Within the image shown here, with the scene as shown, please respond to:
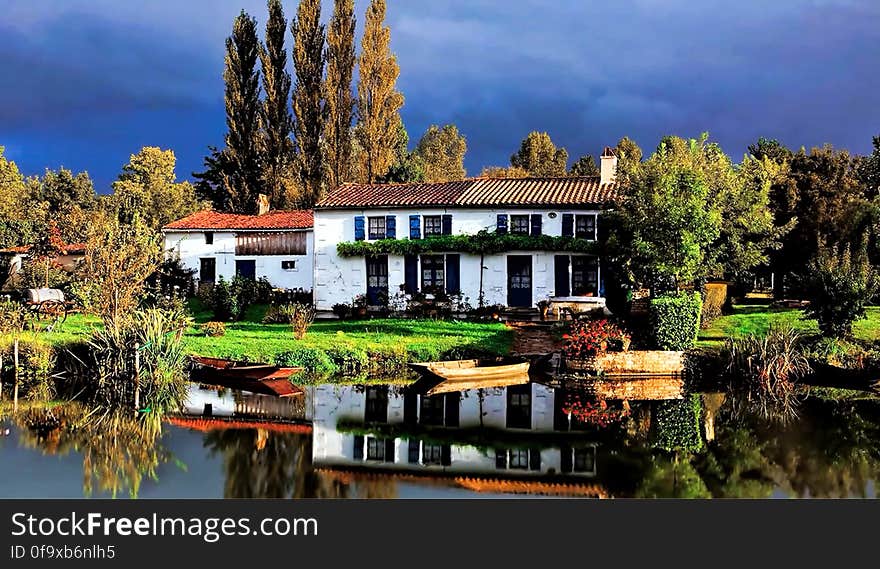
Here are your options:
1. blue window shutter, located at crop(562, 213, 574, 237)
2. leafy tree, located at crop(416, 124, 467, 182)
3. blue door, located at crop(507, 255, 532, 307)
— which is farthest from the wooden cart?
leafy tree, located at crop(416, 124, 467, 182)

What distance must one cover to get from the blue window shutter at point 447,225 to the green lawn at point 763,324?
468 inches

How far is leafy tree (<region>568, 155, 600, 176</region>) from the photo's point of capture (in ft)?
253

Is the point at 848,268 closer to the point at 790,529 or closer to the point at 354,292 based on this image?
the point at 790,529

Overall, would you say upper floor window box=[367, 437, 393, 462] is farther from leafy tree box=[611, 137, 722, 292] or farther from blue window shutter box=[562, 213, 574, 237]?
blue window shutter box=[562, 213, 574, 237]

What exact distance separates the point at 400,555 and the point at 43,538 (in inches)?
177

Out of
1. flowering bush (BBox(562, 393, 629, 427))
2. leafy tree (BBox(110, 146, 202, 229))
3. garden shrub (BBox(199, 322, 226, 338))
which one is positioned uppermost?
leafy tree (BBox(110, 146, 202, 229))

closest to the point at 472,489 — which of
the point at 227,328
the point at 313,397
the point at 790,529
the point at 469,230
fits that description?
the point at 790,529

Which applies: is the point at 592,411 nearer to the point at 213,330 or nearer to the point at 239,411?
the point at 239,411

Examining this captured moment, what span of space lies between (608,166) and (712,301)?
9.02 meters

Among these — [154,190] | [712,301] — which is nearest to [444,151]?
[154,190]

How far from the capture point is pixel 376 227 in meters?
38.6

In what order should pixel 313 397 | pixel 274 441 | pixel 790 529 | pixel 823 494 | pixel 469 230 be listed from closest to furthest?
pixel 790 529
pixel 823 494
pixel 274 441
pixel 313 397
pixel 469 230

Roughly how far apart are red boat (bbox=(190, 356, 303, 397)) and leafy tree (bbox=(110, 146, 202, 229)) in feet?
122

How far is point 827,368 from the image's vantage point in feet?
77.7
